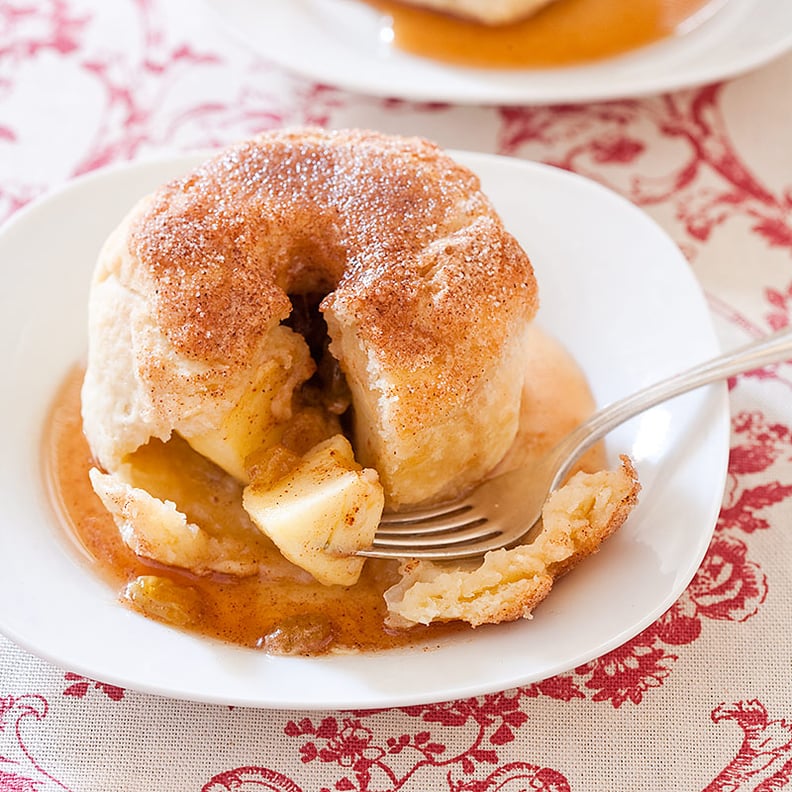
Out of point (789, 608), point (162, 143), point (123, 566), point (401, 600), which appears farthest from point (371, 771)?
point (162, 143)

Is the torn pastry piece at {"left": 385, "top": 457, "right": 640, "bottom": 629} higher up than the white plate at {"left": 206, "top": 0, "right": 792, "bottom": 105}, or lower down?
lower down

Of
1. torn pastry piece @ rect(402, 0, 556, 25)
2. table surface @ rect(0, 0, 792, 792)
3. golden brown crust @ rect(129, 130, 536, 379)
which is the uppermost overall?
golden brown crust @ rect(129, 130, 536, 379)

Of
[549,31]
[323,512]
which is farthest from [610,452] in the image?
[549,31]

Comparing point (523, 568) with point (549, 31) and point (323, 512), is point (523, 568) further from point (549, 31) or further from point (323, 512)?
point (549, 31)

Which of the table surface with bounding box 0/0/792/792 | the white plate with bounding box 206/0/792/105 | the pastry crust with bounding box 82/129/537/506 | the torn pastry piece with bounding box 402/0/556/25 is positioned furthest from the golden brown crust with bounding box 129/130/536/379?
the torn pastry piece with bounding box 402/0/556/25

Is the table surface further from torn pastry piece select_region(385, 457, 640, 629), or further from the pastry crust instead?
the pastry crust

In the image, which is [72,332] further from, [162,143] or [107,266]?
[162,143]

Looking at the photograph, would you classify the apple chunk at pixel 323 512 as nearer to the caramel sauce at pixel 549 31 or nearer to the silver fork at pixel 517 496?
the silver fork at pixel 517 496

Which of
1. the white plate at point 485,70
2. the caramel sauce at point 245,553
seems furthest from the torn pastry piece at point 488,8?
the caramel sauce at point 245,553
